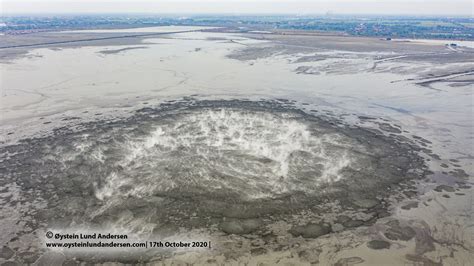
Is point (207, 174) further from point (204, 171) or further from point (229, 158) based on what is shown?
point (229, 158)

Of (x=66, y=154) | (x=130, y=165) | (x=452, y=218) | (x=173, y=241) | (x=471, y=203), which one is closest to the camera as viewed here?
(x=173, y=241)

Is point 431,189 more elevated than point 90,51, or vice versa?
point 90,51

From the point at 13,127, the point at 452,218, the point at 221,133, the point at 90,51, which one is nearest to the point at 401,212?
the point at 452,218

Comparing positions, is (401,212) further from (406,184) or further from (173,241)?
(173,241)

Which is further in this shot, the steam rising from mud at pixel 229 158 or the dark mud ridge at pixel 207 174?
the steam rising from mud at pixel 229 158

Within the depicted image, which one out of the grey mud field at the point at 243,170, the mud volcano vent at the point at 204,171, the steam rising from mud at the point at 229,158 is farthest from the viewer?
the steam rising from mud at the point at 229,158

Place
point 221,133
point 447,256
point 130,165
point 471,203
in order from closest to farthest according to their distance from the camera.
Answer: point 447,256 → point 471,203 → point 130,165 → point 221,133

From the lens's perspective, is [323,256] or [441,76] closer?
[323,256]
